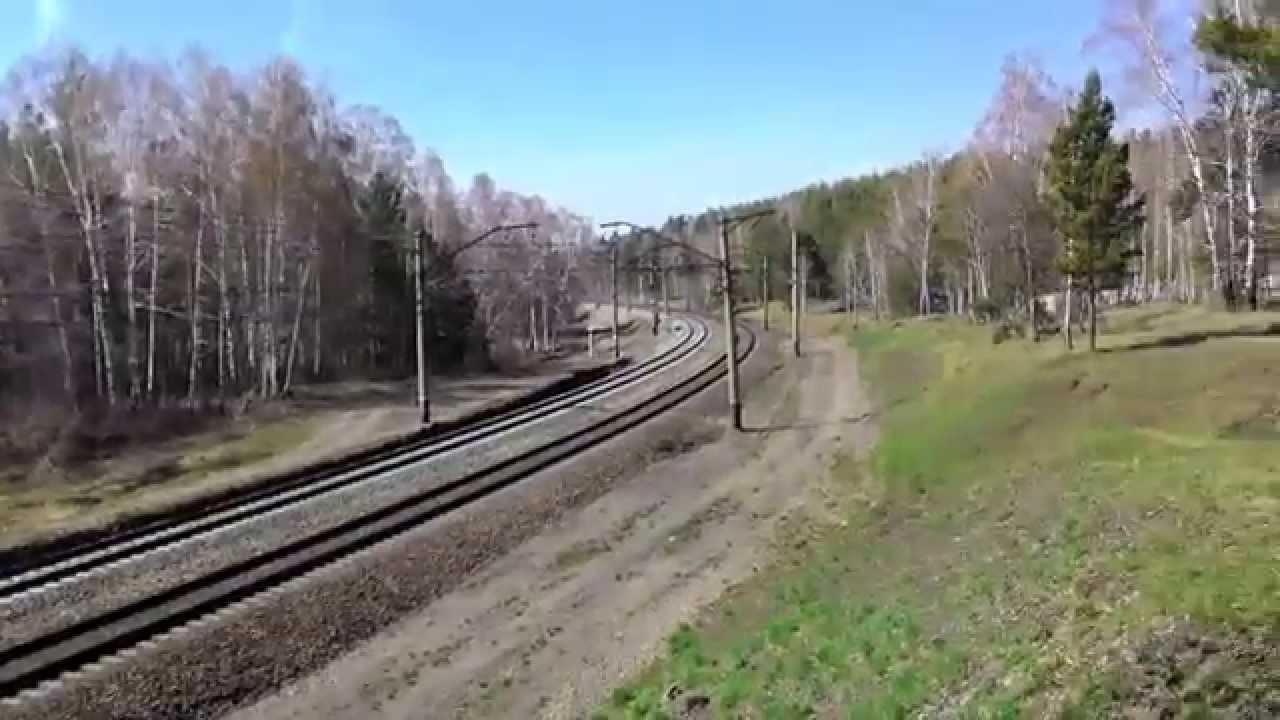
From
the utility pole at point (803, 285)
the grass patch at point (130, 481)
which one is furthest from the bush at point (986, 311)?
the grass patch at point (130, 481)

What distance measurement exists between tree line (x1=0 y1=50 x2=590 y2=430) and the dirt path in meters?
15.1

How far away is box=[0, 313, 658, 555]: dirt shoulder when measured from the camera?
2634cm

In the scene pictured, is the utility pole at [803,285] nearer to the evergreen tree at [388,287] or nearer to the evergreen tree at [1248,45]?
the evergreen tree at [388,287]

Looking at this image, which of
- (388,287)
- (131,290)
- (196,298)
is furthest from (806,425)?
(388,287)

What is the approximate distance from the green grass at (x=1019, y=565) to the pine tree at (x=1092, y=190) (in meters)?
7.78

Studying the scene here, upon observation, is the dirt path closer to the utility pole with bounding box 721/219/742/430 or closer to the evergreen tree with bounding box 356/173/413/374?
the utility pole with bounding box 721/219/742/430

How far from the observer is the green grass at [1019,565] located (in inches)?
377

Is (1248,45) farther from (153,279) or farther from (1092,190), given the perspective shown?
(153,279)

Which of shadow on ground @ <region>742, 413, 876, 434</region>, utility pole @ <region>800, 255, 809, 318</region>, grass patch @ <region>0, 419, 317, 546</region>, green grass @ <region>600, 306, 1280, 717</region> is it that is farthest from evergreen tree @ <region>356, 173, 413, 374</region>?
green grass @ <region>600, 306, 1280, 717</region>

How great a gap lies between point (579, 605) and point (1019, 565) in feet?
20.8

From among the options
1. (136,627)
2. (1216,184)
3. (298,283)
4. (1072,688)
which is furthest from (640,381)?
(1072,688)

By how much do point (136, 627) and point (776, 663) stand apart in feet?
27.7

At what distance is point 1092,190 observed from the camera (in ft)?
117

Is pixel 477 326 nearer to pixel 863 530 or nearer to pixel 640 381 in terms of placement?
pixel 640 381
